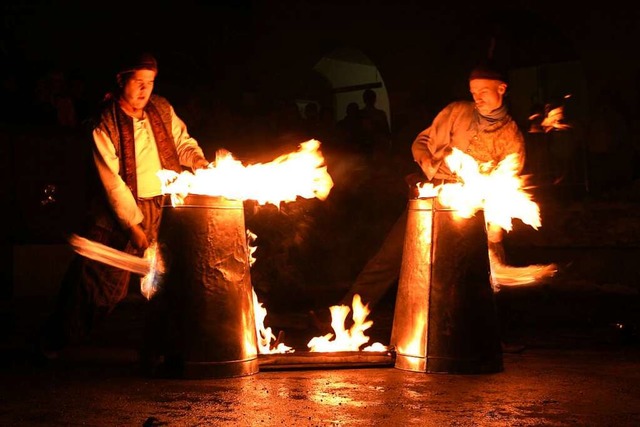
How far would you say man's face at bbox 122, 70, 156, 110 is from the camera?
6797 millimetres

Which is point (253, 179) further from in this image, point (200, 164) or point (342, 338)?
point (342, 338)

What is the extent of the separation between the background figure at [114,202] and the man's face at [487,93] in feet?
7.75

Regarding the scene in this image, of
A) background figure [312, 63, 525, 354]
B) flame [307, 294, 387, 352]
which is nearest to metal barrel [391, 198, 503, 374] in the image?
flame [307, 294, 387, 352]

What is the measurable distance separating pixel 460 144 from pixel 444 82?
1073 cm

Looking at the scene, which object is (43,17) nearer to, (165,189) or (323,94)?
(323,94)

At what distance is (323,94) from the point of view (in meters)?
23.2

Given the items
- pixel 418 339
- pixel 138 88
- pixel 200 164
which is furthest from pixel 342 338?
pixel 138 88

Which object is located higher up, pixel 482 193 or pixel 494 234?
pixel 482 193

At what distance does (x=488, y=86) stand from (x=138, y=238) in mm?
3056

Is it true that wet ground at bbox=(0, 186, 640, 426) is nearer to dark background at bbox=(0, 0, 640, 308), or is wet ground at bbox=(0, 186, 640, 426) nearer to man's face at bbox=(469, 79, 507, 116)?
man's face at bbox=(469, 79, 507, 116)

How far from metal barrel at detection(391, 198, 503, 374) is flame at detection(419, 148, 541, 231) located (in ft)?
0.24

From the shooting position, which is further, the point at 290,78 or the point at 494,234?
the point at 290,78

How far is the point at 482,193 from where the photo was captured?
664 centimetres

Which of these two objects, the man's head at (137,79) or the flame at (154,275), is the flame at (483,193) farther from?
the man's head at (137,79)
